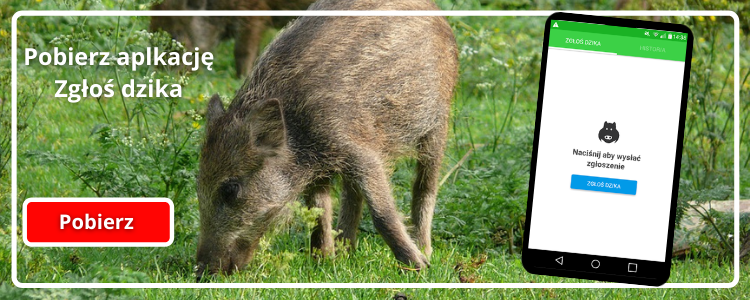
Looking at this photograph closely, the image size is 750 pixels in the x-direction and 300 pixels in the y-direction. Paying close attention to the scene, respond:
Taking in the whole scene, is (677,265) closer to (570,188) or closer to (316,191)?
(570,188)

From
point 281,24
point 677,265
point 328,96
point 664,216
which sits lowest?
point 677,265

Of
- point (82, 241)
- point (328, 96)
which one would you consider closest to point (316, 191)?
point (328, 96)

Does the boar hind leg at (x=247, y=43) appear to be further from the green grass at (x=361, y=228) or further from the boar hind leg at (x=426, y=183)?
the boar hind leg at (x=426, y=183)

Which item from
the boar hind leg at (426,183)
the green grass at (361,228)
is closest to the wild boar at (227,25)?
the green grass at (361,228)

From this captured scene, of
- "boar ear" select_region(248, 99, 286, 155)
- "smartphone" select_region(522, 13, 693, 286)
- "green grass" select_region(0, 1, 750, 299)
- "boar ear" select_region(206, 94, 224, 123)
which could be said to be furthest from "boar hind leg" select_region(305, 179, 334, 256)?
"smartphone" select_region(522, 13, 693, 286)

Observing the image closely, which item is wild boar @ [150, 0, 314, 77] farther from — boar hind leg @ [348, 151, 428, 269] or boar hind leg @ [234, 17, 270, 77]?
boar hind leg @ [348, 151, 428, 269]

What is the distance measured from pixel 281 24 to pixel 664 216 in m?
6.51

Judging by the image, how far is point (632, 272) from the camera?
4.72 meters

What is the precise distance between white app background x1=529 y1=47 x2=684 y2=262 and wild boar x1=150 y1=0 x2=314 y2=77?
590 centimetres

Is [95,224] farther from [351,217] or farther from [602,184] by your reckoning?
[602,184]

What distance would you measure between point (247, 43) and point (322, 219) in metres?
4.69

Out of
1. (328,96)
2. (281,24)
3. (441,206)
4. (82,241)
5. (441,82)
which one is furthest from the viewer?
(281,24)

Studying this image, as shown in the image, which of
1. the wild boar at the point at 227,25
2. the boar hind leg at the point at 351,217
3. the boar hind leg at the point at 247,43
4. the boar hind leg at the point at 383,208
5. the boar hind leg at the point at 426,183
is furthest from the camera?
the boar hind leg at the point at 247,43

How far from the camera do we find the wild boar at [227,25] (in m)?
10.3
